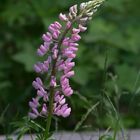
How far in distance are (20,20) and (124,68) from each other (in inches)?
34.3

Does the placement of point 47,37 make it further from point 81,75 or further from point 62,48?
point 81,75

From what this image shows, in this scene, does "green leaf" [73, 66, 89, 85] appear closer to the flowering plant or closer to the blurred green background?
the blurred green background

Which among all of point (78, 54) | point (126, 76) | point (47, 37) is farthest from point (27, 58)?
point (47, 37)

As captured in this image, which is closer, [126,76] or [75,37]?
[75,37]

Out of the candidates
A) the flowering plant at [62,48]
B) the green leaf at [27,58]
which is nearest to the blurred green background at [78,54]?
the green leaf at [27,58]

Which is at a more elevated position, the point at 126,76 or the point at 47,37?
the point at 47,37

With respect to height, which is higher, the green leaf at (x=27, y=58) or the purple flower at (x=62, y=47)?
the purple flower at (x=62, y=47)

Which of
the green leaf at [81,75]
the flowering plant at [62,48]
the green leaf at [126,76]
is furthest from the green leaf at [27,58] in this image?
the flowering plant at [62,48]

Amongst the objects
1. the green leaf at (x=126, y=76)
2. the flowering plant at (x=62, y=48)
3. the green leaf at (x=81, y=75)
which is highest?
the flowering plant at (x=62, y=48)

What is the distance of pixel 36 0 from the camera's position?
4.19 metres

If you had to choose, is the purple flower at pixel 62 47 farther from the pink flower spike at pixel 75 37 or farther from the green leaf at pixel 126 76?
the green leaf at pixel 126 76

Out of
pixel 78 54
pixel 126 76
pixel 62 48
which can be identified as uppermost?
pixel 62 48

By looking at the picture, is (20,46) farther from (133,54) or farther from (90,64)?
(133,54)

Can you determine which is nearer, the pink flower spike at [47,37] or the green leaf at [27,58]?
the pink flower spike at [47,37]
